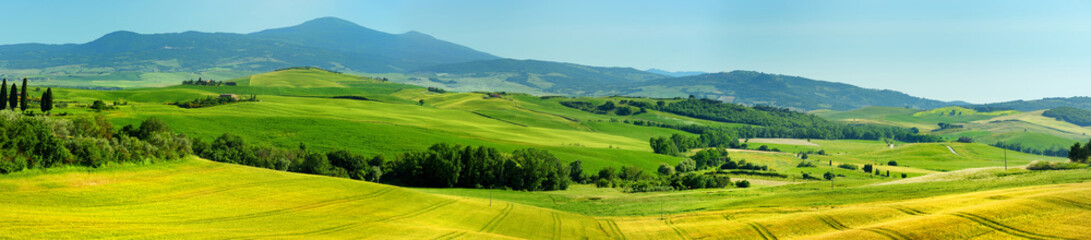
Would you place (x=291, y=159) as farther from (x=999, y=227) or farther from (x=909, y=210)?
(x=999, y=227)

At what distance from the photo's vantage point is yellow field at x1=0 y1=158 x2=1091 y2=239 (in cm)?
3359

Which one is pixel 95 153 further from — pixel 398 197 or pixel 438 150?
pixel 438 150

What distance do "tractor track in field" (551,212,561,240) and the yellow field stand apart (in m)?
0.18

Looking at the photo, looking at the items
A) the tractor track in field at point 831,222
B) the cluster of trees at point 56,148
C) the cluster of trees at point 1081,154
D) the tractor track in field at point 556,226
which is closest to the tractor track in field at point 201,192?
the cluster of trees at point 56,148

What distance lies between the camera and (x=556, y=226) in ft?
177

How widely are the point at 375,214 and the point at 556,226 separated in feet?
51.5

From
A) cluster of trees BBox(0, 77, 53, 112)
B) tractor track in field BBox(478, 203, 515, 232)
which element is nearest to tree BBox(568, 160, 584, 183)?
tractor track in field BBox(478, 203, 515, 232)

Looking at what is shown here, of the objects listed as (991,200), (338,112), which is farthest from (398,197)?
(338,112)

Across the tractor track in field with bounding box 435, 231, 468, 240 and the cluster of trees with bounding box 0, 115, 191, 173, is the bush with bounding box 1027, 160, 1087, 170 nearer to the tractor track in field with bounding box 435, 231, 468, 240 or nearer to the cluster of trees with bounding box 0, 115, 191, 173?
the tractor track in field with bounding box 435, 231, 468, 240

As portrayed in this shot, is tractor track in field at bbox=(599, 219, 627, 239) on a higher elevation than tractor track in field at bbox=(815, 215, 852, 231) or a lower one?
lower

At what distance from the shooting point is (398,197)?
58.9 m

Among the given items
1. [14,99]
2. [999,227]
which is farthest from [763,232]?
[14,99]

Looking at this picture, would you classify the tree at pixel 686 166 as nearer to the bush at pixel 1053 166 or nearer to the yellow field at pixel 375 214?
the bush at pixel 1053 166

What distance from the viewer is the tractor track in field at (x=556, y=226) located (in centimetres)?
4888
